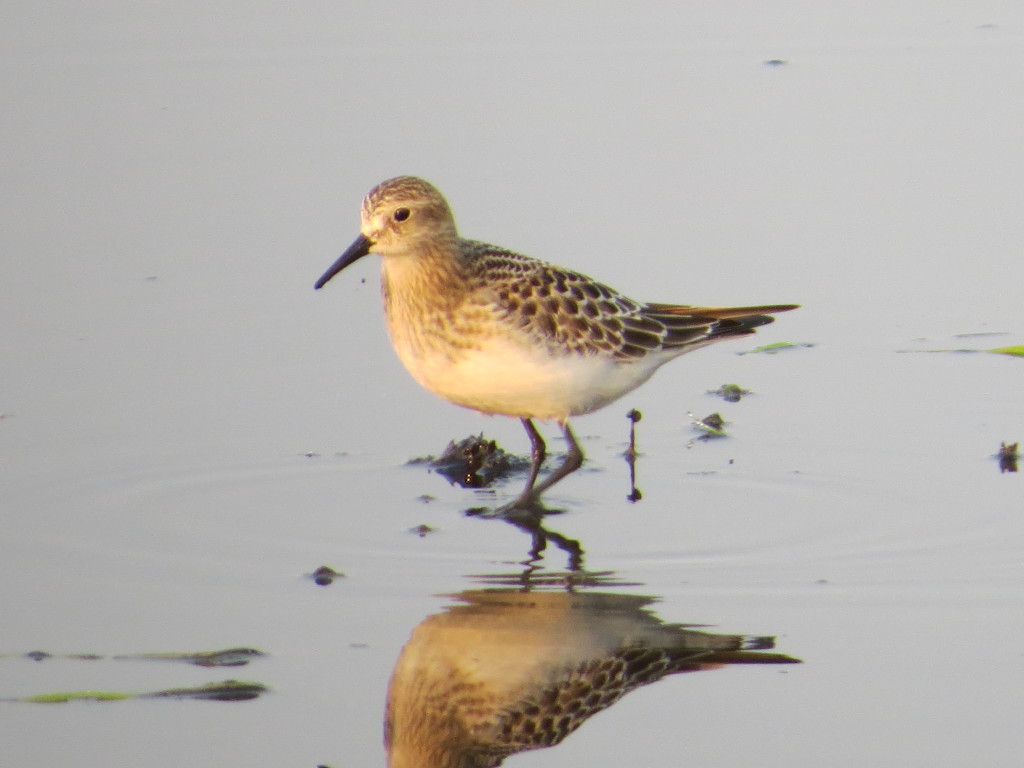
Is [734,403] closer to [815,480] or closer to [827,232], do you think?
[815,480]

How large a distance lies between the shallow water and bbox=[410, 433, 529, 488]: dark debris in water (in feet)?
0.36

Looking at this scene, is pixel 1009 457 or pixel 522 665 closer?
pixel 522 665

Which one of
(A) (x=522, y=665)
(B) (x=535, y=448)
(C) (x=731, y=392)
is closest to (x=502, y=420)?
(B) (x=535, y=448)

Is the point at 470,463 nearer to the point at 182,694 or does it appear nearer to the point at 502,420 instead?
the point at 502,420

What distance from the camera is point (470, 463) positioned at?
734 centimetres

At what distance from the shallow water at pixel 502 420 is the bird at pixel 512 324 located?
14.6 inches

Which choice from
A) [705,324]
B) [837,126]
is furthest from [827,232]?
[705,324]

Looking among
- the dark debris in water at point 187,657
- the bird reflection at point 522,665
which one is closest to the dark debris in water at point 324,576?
the bird reflection at point 522,665

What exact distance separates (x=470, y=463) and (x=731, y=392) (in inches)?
53.2

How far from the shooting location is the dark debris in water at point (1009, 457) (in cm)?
715

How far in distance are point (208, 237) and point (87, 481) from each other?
8.63 ft

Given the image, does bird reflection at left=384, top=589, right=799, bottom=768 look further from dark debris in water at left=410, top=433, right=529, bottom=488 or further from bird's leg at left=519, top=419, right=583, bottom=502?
dark debris in water at left=410, top=433, right=529, bottom=488

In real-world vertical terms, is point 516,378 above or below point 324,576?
above

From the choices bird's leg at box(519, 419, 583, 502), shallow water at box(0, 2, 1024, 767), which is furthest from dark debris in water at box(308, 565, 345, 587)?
bird's leg at box(519, 419, 583, 502)
